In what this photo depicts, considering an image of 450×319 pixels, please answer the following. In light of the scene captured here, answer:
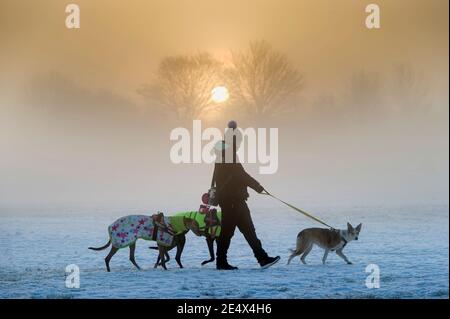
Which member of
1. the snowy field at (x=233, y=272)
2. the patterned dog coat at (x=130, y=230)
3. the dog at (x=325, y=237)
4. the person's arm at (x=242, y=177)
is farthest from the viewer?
the dog at (x=325, y=237)

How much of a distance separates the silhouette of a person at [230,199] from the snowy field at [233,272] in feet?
1.07

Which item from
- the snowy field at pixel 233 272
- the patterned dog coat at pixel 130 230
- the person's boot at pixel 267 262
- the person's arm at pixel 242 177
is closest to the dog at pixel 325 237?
the snowy field at pixel 233 272

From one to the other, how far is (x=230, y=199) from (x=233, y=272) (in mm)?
1082

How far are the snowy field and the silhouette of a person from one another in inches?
12.8

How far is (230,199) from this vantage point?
33.9 ft

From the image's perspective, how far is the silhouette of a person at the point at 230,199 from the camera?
10289 mm

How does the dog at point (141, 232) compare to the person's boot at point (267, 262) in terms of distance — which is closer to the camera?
the dog at point (141, 232)

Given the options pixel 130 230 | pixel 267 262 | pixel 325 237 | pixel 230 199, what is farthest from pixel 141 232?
pixel 325 237

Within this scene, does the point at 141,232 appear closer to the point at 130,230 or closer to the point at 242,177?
the point at 130,230

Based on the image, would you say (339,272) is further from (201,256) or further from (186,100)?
(186,100)

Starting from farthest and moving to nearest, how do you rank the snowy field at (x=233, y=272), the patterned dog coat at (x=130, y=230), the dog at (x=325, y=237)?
the dog at (x=325, y=237), the patterned dog coat at (x=130, y=230), the snowy field at (x=233, y=272)

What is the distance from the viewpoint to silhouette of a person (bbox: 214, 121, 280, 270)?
33.8 ft

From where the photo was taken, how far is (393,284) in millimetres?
9227

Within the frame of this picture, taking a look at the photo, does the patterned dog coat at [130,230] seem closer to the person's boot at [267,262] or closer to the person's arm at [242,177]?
the person's arm at [242,177]
